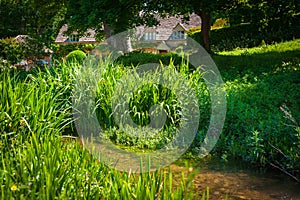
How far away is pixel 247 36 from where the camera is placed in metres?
21.2

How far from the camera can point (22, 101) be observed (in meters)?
4.64

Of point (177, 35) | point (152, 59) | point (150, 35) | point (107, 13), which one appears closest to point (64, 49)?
point (150, 35)

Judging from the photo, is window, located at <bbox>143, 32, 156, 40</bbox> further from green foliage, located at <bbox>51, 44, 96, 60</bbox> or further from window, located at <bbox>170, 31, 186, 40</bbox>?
green foliage, located at <bbox>51, 44, 96, 60</bbox>

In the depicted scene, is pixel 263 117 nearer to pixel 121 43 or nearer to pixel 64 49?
pixel 121 43

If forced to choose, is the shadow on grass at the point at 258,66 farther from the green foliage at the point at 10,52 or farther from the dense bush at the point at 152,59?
the green foliage at the point at 10,52

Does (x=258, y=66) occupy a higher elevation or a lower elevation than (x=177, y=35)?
lower

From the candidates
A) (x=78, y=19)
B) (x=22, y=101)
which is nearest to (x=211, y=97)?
(x=22, y=101)

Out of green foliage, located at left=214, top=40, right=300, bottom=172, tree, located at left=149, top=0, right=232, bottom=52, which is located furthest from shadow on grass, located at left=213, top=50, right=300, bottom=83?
tree, located at left=149, top=0, right=232, bottom=52

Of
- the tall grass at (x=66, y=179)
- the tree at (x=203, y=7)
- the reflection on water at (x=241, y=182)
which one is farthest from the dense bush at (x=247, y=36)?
the tall grass at (x=66, y=179)

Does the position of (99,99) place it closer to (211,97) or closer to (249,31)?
(211,97)

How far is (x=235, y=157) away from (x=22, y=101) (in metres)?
2.78

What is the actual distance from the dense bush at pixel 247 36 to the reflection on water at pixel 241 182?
12.3 m

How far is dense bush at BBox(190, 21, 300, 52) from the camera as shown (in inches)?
720

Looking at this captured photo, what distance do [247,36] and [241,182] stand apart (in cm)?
1766
